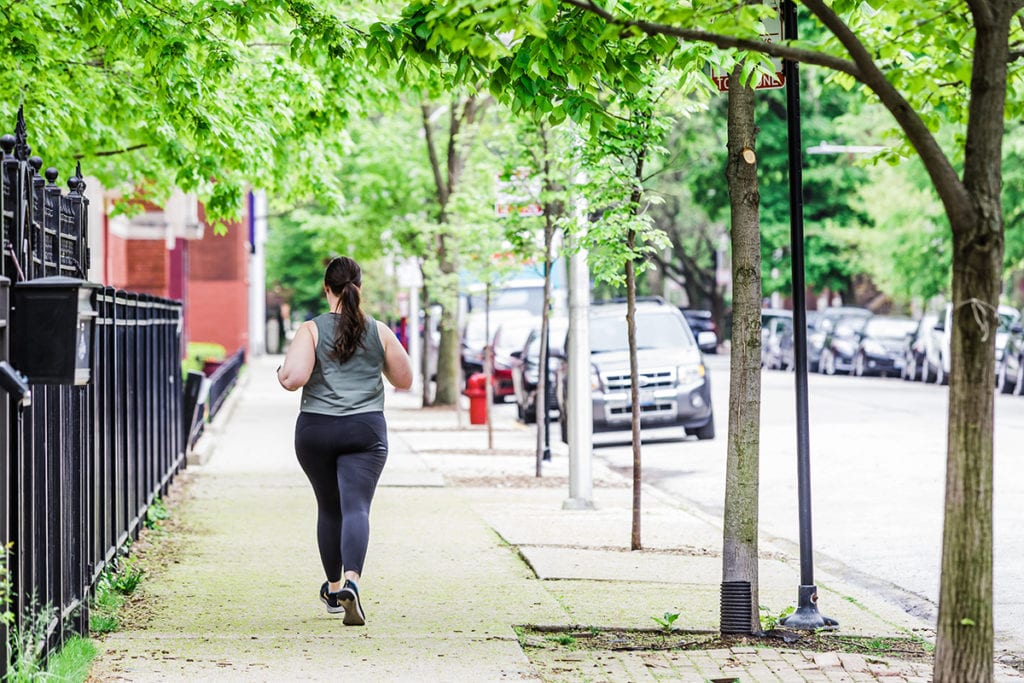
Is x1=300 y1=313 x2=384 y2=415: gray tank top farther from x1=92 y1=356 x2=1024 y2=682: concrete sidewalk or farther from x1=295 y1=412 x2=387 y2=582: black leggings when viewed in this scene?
x1=92 y1=356 x2=1024 y2=682: concrete sidewalk

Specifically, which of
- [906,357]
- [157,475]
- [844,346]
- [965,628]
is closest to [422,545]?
[157,475]

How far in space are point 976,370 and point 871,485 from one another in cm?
1055

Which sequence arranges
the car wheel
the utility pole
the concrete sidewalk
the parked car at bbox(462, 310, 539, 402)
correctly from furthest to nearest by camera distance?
the parked car at bbox(462, 310, 539, 402), the car wheel, the utility pole, the concrete sidewalk

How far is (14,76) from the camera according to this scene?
1009 cm

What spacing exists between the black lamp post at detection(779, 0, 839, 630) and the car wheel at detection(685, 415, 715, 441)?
42.4ft

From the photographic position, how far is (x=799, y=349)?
7.43 m

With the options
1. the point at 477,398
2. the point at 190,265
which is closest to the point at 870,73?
the point at 477,398

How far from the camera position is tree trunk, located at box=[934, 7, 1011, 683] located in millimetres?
4754

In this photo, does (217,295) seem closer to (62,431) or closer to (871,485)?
(871,485)

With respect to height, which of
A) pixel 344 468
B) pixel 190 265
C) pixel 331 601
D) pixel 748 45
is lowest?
pixel 331 601

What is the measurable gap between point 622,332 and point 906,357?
19.4m

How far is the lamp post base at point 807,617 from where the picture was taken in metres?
7.50

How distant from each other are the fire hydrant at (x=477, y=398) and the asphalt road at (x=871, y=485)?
97.8 inches

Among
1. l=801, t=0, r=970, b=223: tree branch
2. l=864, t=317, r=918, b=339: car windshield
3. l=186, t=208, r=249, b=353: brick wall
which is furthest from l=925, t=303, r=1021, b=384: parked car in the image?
l=801, t=0, r=970, b=223: tree branch
